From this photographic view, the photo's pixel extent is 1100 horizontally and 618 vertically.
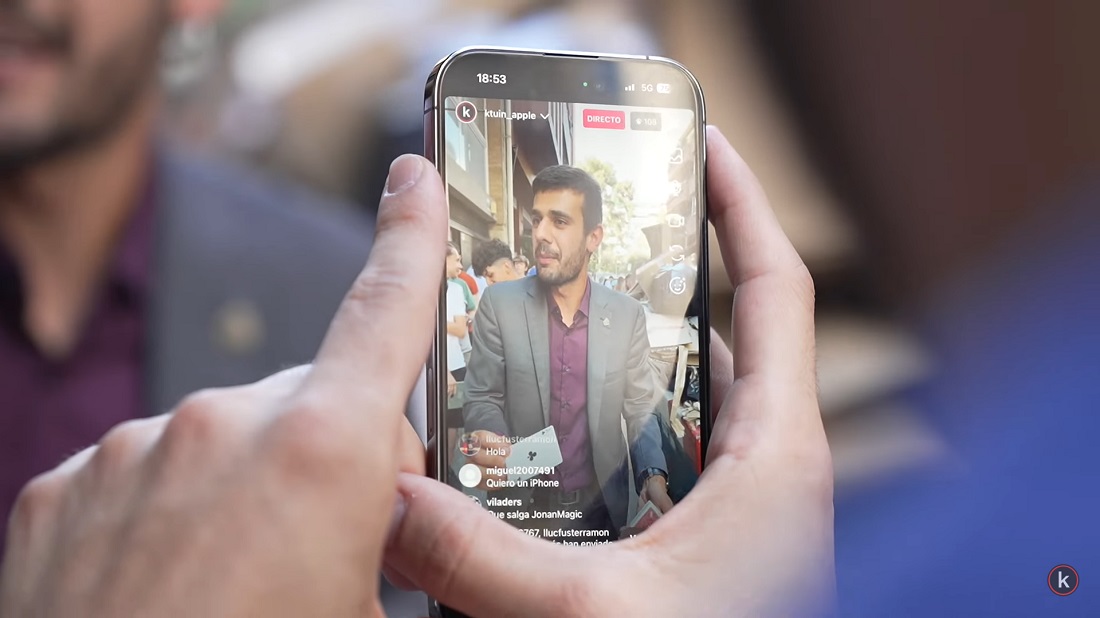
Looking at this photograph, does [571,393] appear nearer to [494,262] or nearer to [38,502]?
[494,262]

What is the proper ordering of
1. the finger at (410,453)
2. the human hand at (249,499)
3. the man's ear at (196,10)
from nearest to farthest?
1. the human hand at (249,499)
2. the finger at (410,453)
3. the man's ear at (196,10)

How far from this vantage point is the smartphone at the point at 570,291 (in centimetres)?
46

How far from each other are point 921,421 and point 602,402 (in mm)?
461

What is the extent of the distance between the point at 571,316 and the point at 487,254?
0.19 ft

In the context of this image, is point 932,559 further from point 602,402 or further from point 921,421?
point 602,402

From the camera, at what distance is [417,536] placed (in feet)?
1.23

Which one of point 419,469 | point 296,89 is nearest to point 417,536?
point 419,469

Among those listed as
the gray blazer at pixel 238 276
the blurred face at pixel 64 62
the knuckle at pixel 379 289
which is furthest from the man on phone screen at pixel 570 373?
the blurred face at pixel 64 62

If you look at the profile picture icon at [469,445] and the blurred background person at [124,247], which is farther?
the blurred background person at [124,247]

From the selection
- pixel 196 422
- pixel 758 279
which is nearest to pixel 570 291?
pixel 758 279

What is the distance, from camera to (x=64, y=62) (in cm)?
71

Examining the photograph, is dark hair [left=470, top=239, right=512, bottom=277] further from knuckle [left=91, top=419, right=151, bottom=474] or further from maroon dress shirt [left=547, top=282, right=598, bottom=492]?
knuckle [left=91, top=419, right=151, bottom=474]

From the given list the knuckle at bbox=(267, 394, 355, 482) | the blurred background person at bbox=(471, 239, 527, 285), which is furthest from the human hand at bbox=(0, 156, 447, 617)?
the blurred background person at bbox=(471, 239, 527, 285)

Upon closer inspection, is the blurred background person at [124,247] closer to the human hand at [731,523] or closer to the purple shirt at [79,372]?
the purple shirt at [79,372]
